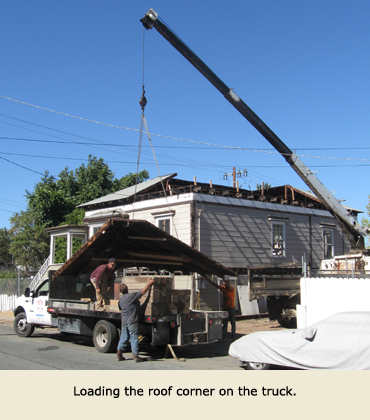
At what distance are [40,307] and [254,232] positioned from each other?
38.6 feet

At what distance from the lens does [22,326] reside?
14.6m

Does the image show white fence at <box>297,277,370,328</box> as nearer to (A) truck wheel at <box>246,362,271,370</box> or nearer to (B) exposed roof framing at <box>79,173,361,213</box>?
(A) truck wheel at <box>246,362,271,370</box>

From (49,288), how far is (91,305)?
2.49m

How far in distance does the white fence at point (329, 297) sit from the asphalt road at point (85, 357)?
273cm

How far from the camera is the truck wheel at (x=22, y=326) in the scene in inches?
567

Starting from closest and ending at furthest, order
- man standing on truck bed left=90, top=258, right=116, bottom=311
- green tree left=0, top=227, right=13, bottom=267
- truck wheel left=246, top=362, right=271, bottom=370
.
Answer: truck wheel left=246, top=362, right=271, bottom=370
man standing on truck bed left=90, top=258, right=116, bottom=311
green tree left=0, top=227, right=13, bottom=267

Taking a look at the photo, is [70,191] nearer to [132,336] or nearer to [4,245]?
[4,245]

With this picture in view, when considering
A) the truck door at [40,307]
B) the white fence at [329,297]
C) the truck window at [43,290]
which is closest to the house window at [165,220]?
the truck window at [43,290]

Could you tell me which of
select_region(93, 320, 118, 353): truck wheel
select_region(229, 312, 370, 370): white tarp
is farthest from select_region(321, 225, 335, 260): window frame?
select_region(229, 312, 370, 370): white tarp

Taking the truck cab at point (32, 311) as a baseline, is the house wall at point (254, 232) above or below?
above

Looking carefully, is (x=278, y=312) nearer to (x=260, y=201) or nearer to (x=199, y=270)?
(x=199, y=270)

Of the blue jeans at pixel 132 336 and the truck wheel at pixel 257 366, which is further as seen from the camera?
the blue jeans at pixel 132 336

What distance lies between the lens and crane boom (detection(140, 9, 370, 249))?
13.2 metres

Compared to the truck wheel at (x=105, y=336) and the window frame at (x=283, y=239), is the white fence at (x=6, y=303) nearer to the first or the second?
the window frame at (x=283, y=239)
